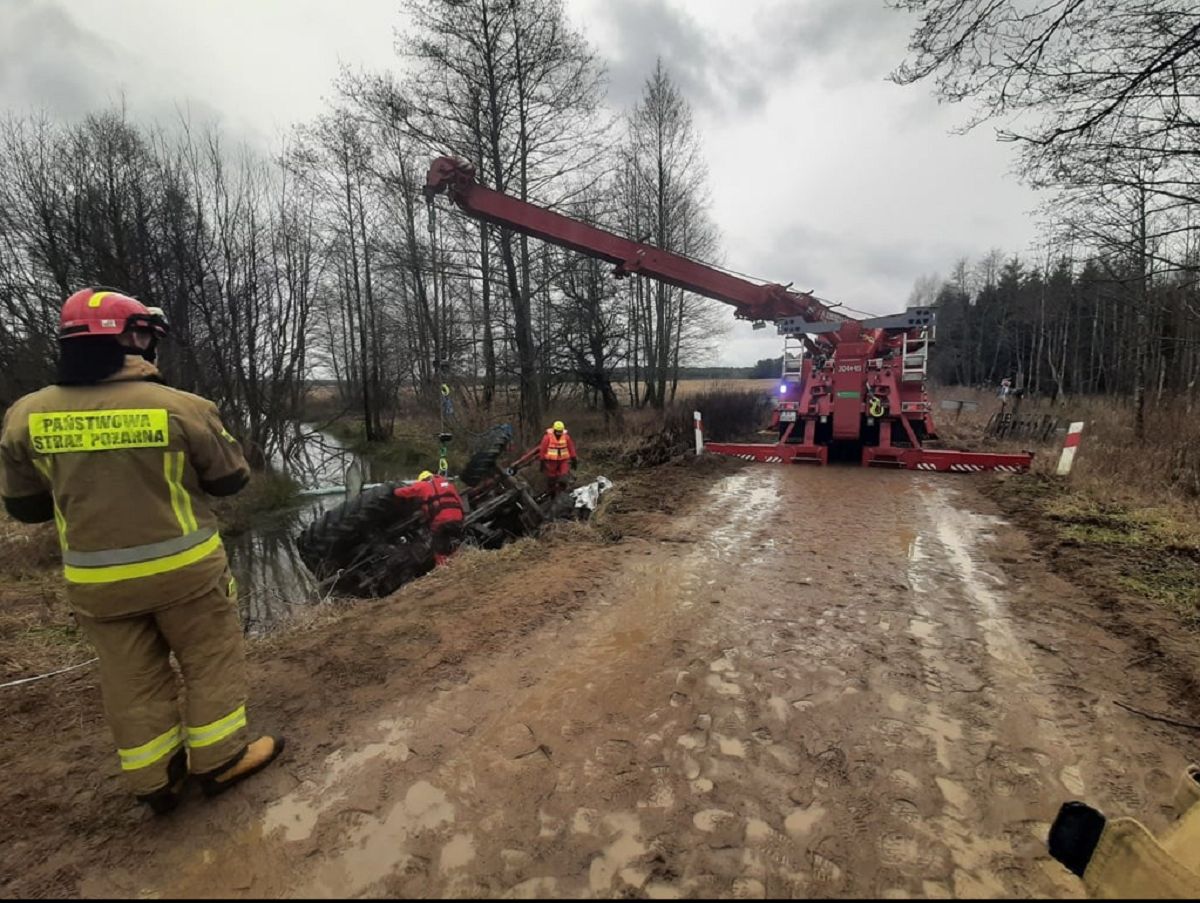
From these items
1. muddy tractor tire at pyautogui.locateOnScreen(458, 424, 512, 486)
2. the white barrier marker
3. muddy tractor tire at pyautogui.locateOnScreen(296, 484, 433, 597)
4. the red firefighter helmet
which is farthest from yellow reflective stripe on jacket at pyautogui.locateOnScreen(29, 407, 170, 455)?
the white barrier marker

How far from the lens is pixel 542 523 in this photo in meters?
6.98

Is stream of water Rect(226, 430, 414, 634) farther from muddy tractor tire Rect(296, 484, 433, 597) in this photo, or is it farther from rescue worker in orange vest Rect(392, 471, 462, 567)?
rescue worker in orange vest Rect(392, 471, 462, 567)

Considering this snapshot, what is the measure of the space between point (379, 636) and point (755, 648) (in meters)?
2.34

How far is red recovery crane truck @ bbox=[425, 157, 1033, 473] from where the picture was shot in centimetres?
917

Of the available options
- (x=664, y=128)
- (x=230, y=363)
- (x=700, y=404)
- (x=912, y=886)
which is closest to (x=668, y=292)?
(x=664, y=128)

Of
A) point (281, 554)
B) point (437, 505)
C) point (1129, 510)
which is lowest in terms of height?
point (281, 554)

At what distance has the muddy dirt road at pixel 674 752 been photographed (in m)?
1.89

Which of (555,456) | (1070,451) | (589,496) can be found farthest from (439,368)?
(1070,451)

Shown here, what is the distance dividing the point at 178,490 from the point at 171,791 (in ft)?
3.79

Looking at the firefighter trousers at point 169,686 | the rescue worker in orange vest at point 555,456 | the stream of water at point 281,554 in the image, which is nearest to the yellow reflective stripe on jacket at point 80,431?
the firefighter trousers at point 169,686

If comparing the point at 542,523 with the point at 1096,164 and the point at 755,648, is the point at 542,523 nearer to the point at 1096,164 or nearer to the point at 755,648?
the point at 755,648

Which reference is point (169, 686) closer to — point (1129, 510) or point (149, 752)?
point (149, 752)

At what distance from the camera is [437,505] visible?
5.99 meters

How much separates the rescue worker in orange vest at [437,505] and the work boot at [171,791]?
356 cm
